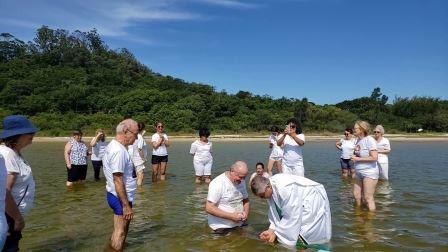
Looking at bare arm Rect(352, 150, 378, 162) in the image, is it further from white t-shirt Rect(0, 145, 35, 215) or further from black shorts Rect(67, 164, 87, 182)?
black shorts Rect(67, 164, 87, 182)

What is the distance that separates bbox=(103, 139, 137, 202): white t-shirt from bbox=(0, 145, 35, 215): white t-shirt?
1101 mm

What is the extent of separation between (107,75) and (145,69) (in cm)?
1772

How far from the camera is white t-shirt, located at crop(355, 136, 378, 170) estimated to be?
8.05 m

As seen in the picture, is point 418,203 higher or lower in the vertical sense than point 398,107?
lower

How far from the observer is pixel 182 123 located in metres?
55.7

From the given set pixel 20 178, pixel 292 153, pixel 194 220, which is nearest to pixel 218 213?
pixel 194 220

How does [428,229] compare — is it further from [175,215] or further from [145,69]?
[145,69]

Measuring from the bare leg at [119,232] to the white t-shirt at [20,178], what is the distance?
1.40 meters

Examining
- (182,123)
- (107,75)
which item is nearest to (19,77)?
(107,75)

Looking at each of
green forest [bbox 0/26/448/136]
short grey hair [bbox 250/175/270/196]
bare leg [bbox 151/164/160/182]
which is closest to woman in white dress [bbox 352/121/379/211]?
short grey hair [bbox 250/175/270/196]

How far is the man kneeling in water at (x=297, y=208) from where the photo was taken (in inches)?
204

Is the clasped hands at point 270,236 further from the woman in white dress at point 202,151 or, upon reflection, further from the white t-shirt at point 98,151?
the white t-shirt at point 98,151

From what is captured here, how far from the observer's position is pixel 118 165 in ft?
18.1

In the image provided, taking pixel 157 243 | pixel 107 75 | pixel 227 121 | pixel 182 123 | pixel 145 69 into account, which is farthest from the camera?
pixel 145 69
